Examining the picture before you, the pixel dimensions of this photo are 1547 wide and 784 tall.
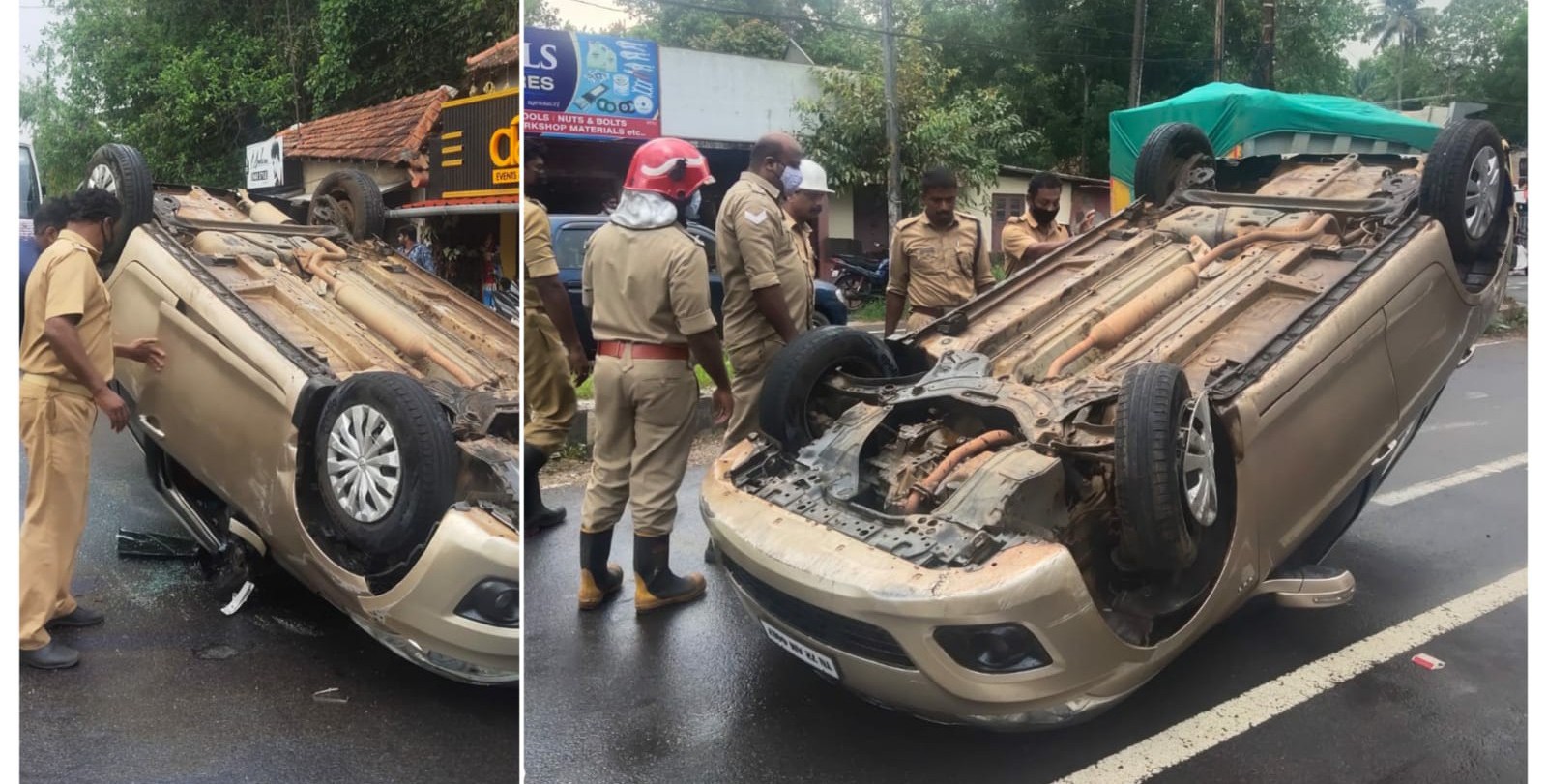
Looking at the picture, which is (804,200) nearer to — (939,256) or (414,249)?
(939,256)

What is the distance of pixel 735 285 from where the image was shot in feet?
12.0

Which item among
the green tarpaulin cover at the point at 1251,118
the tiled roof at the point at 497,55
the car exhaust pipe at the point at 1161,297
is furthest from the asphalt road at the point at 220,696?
the green tarpaulin cover at the point at 1251,118

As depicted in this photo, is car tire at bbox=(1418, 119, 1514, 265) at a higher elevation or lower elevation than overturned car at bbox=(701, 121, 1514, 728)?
higher

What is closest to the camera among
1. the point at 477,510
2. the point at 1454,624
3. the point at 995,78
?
the point at 477,510

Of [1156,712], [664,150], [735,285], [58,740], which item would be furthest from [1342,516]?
[58,740]

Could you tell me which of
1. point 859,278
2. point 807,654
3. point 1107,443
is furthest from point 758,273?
point 859,278

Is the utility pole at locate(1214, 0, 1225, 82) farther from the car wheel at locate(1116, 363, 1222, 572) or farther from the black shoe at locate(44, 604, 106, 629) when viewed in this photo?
the black shoe at locate(44, 604, 106, 629)

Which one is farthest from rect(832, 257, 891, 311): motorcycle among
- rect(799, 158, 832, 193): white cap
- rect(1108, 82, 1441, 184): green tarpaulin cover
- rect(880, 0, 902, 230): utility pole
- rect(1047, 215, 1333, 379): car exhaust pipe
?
rect(1047, 215, 1333, 379): car exhaust pipe

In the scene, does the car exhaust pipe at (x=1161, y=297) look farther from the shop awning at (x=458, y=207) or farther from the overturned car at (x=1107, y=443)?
the shop awning at (x=458, y=207)

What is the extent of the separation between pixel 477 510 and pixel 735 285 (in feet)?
6.00

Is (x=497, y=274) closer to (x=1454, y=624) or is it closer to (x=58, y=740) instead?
(x=58, y=740)

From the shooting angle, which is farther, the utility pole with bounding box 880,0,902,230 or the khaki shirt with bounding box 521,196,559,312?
the utility pole with bounding box 880,0,902,230

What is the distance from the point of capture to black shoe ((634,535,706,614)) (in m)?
3.23

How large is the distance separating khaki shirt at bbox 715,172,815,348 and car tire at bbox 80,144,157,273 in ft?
5.98
